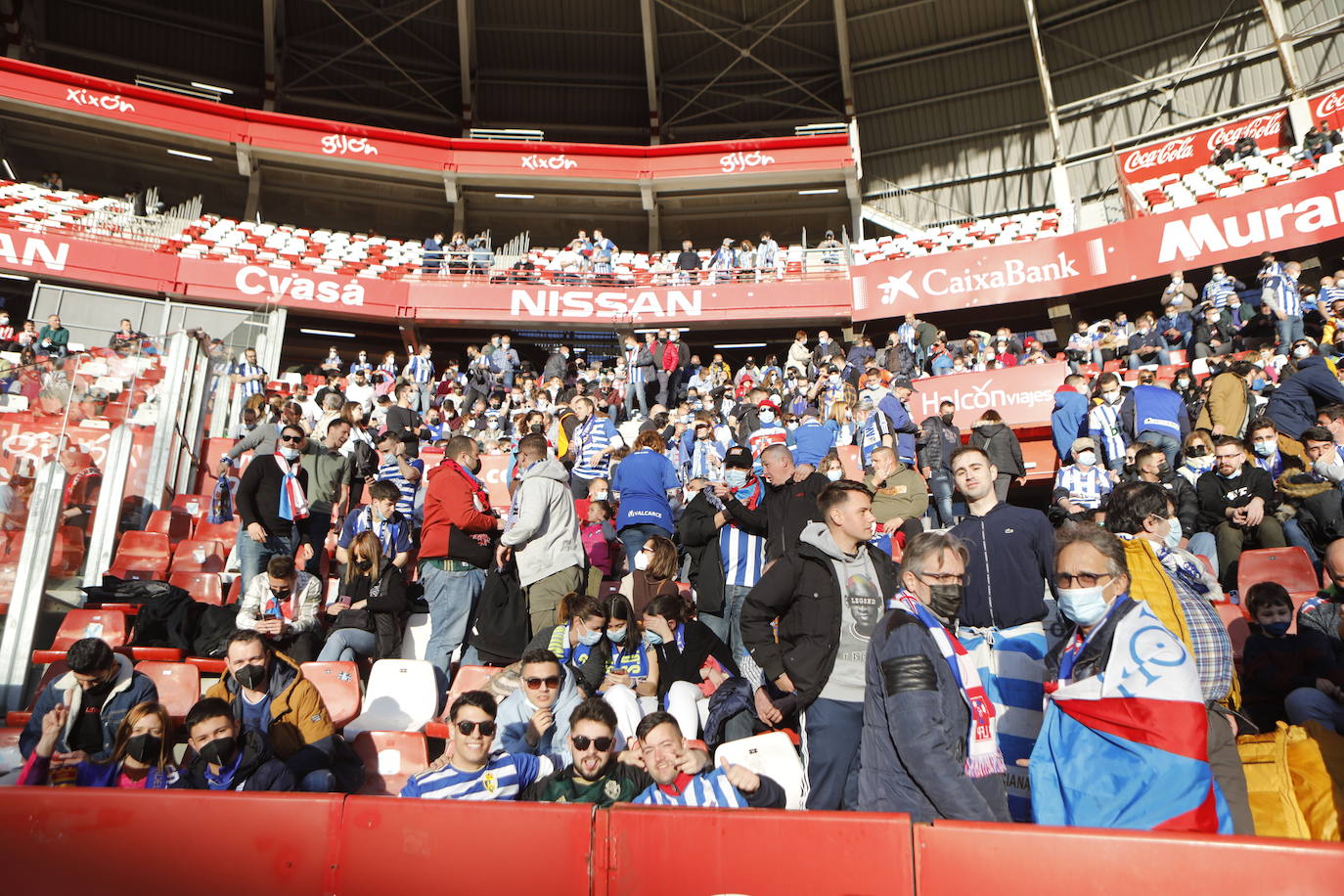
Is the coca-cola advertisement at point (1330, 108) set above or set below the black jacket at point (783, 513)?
above

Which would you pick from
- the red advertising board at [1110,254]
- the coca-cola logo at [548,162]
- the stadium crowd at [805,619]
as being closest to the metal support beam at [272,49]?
the coca-cola logo at [548,162]

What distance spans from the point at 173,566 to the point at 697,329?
15.4 m

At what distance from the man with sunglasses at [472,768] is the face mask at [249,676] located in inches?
44.2

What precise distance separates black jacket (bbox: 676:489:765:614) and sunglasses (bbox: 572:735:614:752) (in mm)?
2032

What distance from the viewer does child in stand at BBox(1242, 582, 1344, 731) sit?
13.5ft

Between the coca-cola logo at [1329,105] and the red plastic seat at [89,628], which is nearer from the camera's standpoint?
the red plastic seat at [89,628]

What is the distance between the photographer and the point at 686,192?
24.2m

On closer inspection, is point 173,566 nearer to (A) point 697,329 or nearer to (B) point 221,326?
(B) point 221,326

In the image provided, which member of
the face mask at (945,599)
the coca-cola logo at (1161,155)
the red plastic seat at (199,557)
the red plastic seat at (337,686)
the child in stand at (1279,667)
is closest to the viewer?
the face mask at (945,599)

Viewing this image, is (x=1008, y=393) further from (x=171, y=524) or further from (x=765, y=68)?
(x=765, y=68)

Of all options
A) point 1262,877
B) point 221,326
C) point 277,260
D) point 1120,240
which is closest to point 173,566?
point 1262,877

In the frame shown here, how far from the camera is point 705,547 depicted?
571 centimetres

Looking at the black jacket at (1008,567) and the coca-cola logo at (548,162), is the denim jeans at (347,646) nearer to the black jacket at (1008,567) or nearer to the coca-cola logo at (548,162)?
the black jacket at (1008,567)

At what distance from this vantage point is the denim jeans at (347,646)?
5.72 m
